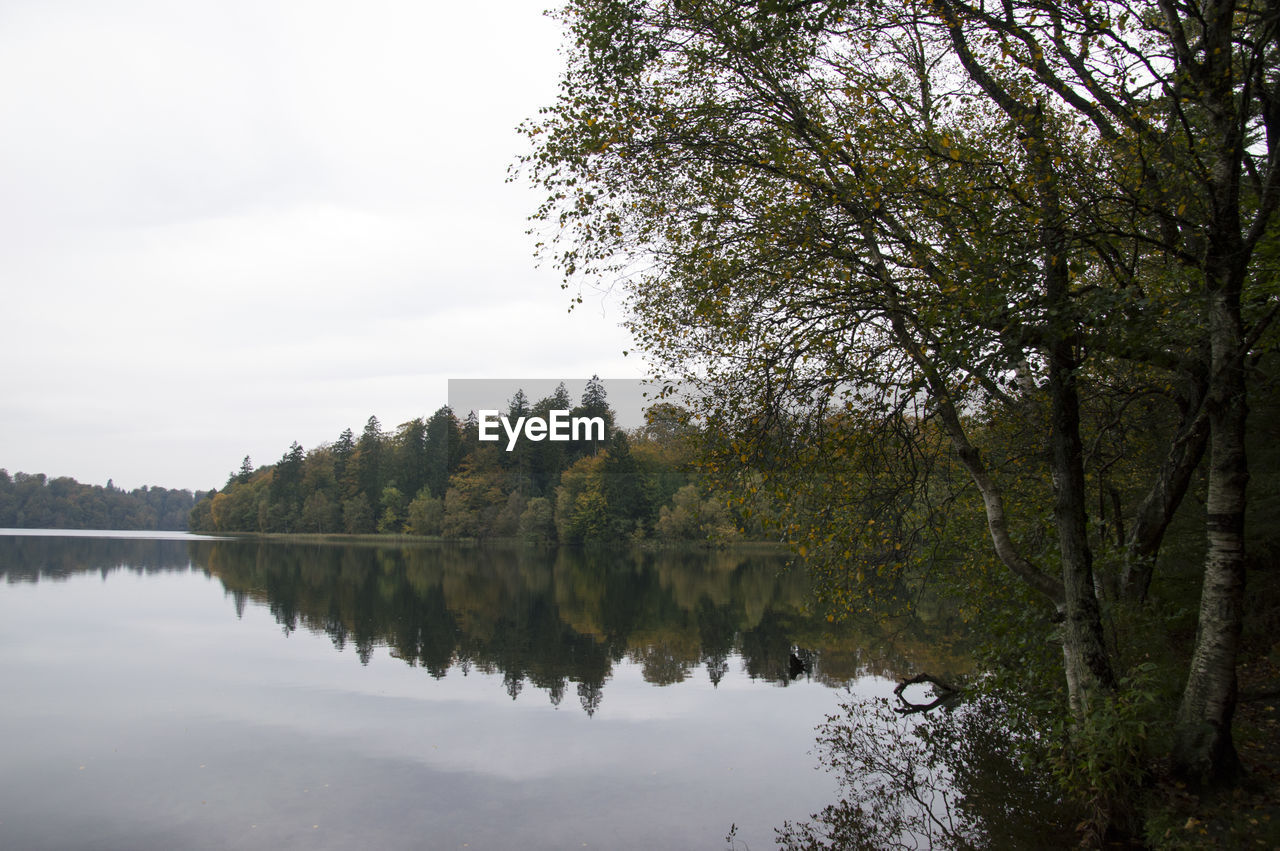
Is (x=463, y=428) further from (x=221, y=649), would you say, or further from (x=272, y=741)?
(x=272, y=741)

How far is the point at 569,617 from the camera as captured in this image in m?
28.6

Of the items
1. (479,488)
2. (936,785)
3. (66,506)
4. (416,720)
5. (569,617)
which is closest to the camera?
(936,785)

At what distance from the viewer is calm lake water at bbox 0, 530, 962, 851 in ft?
32.2

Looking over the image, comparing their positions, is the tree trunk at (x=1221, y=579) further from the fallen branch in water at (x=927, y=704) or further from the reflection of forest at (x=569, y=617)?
the fallen branch in water at (x=927, y=704)

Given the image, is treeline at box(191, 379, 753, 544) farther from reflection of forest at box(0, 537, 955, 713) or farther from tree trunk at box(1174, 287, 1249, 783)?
tree trunk at box(1174, 287, 1249, 783)

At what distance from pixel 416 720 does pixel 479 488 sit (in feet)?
239

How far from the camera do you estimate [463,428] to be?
95.9 metres

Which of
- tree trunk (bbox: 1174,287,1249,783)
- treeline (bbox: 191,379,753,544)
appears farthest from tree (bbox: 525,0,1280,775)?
treeline (bbox: 191,379,753,544)

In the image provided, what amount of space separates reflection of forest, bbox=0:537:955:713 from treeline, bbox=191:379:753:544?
18.4 m

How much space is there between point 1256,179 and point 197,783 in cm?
1403

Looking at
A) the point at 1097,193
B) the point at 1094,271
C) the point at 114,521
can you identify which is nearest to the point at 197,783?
the point at 1097,193

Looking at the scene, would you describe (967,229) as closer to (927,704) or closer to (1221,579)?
(1221,579)

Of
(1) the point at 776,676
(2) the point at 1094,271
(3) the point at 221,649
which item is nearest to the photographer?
(2) the point at 1094,271

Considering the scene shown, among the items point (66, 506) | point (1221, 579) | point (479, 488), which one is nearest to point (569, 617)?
point (1221, 579)
